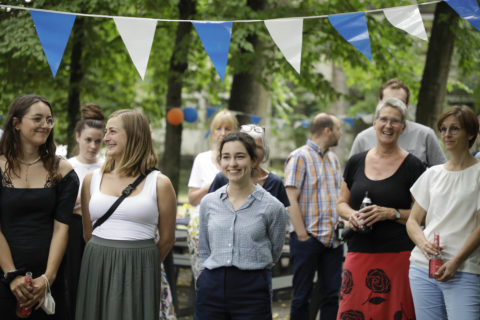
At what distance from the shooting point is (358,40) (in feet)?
16.4

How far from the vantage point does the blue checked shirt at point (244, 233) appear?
155 inches

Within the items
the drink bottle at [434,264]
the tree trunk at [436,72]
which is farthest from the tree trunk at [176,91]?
the drink bottle at [434,264]

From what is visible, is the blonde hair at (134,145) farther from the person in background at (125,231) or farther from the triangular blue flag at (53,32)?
the triangular blue flag at (53,32)

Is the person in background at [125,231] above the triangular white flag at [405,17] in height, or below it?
below

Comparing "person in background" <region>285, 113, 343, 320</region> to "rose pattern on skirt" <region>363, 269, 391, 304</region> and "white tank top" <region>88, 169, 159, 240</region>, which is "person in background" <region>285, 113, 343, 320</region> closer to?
"rose pattern on skirt" <region>363, 269, 391, 304</region>

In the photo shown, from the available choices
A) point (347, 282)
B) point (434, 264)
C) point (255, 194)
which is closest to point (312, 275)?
point (347, 282)

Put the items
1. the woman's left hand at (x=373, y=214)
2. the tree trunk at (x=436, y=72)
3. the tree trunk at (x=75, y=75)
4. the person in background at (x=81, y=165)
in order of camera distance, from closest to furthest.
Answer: the woman's left hand at (x=373, y=214), the person in background at (x=81, y=165), the tree trunk at (x=436, y=72), the tree trunk at (x=75, y=75)

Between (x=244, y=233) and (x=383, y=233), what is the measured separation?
1120 millimetres

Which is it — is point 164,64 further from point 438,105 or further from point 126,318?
point 126,318

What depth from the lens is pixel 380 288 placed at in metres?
4.31

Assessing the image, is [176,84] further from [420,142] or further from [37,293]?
[37,293]

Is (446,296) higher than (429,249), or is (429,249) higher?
(429,249)

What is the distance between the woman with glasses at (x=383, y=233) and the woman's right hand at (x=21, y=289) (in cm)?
229

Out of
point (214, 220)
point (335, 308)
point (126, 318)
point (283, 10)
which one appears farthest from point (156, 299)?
point (283, 10)
